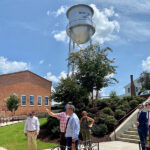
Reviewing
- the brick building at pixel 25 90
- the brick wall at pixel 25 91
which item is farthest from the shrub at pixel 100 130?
the brick wall at pixel 25 91

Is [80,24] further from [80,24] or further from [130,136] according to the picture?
[130,136]

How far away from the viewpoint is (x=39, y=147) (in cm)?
909

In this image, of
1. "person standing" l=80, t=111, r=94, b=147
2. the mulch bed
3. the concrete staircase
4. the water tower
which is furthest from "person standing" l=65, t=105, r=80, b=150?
the water tower

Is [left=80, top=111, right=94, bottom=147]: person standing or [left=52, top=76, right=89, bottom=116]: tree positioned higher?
[left=52, top=76, right=89, bottom=116]: tree

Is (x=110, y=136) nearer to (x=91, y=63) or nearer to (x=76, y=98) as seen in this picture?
(x=76, y=98)

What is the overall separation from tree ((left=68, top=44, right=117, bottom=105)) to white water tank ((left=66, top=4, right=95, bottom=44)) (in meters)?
8.35

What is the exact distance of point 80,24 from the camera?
24.3 metres

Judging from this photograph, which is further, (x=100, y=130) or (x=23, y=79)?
(x=23, y=79)

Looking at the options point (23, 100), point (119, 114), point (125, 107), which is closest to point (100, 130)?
point (119, 114)

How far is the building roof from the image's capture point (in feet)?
96.6

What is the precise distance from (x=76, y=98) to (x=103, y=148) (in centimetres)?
526

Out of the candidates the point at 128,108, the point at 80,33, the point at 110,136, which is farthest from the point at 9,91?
the point at 110,136

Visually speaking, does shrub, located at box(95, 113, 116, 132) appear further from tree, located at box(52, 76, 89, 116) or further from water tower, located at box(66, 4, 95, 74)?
water tower, located at box(66, 4, 95, 74)

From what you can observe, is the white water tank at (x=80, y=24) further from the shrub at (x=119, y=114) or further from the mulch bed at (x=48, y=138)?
the mulch bed at (x=48, y=138)
